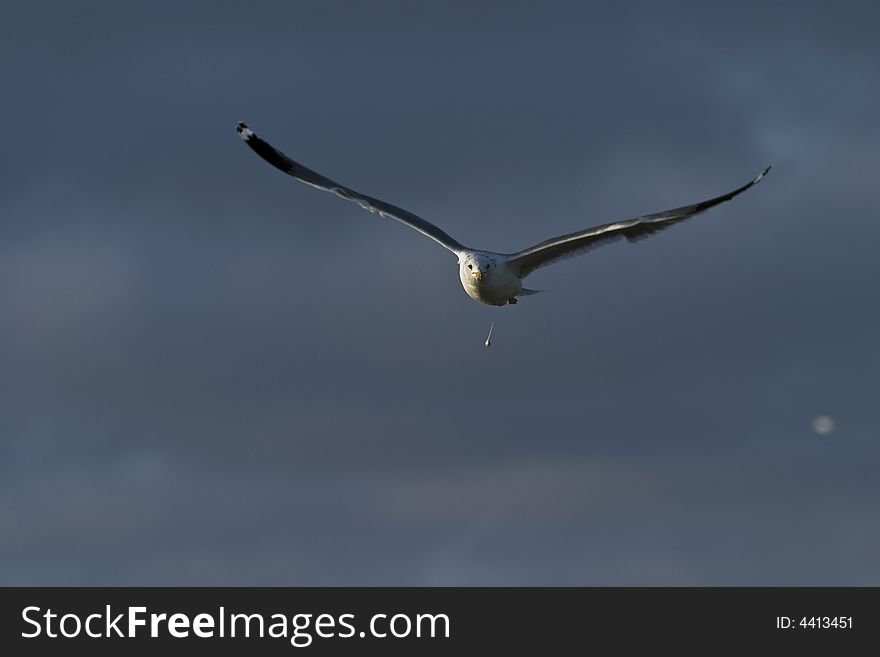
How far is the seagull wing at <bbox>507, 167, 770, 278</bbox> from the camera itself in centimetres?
3500

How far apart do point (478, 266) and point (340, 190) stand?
7436mm

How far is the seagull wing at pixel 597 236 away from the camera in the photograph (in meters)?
35.0

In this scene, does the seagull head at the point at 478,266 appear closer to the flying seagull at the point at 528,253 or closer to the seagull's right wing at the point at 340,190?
the flying seagull at the point at 528,253

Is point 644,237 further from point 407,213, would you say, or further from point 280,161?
point 280,161

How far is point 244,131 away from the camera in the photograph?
44.4 metres

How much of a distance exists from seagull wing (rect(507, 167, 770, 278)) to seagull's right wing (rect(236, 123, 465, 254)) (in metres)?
1.97

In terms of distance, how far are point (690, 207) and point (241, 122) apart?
15.0 m

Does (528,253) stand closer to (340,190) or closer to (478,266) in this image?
(478,266)

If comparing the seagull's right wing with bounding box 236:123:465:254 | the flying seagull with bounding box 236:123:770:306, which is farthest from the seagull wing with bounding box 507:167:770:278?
the seagull's right wing with bounding box 236:123:465:254

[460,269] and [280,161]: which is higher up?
[280,161]

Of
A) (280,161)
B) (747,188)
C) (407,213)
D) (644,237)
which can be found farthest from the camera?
Answer: (280,161)
